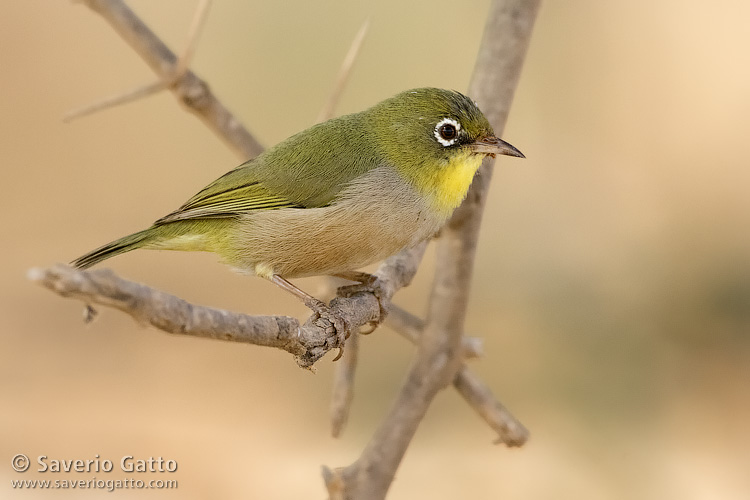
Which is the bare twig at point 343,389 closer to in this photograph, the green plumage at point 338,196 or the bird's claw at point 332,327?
the green plumage at point 338,196

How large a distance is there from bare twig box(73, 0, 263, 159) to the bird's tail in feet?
2.34

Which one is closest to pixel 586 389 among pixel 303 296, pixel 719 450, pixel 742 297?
pixel 719 450

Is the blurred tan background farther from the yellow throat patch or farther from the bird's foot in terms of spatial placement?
the bird's foot

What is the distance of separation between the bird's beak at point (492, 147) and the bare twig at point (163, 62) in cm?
128

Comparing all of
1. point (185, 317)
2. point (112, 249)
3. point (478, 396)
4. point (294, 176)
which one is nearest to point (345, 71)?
point (294, 176)

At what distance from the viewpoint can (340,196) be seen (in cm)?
369

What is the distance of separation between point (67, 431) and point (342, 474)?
10.4ft

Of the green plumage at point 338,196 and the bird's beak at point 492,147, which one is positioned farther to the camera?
the bird's beak at point 492,147

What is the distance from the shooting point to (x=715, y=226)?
7.33 meters

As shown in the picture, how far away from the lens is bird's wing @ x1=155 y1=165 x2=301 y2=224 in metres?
3.76

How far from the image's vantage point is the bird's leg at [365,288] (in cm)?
359

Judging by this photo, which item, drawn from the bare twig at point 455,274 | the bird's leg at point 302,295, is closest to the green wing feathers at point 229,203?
the bird's leg at point 302,295

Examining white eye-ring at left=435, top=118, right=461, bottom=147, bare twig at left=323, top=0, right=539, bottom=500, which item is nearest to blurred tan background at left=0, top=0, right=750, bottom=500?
bare twig at left=323, top=0, right=539, bottom=500

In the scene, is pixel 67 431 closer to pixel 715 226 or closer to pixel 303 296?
pixel 303 296
